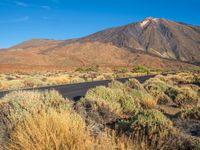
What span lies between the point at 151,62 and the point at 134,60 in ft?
26.4

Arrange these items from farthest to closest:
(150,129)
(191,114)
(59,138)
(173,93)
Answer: (173,93), (191,114), (150,129), (59,138)

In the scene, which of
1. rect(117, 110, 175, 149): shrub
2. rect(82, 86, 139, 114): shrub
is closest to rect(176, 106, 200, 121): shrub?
rect(82, 86, 139, 114): shrub

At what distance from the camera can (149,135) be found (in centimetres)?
543

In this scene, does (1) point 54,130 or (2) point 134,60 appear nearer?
(1) point 54,130

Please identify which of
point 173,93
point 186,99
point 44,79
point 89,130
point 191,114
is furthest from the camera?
point 44,79

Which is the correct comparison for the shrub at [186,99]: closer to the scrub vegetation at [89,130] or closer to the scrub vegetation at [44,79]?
the scrub vegetation at [89,130]

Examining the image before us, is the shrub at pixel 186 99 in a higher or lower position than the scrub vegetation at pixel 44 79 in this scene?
lower

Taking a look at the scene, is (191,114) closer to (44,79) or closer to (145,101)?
(145,101)

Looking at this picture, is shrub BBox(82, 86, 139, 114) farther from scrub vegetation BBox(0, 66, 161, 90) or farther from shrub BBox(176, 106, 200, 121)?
scrub vegetation BBox(0, 66, 161, 90)

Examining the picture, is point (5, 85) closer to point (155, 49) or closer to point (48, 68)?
point (48, 68)

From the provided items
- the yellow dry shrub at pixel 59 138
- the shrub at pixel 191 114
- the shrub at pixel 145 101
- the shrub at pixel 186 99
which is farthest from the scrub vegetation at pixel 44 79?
the yellow dry shrub at pixel 59 138

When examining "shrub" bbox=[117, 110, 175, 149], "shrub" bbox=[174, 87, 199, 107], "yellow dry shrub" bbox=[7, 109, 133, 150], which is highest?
"yellow dry shrub" bbox=[7, 109, 133, 150]

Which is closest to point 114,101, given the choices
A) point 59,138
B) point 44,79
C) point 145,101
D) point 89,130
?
point 145,101

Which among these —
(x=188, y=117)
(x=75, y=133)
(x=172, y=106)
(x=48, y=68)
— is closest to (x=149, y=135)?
(x=75, y=133)
